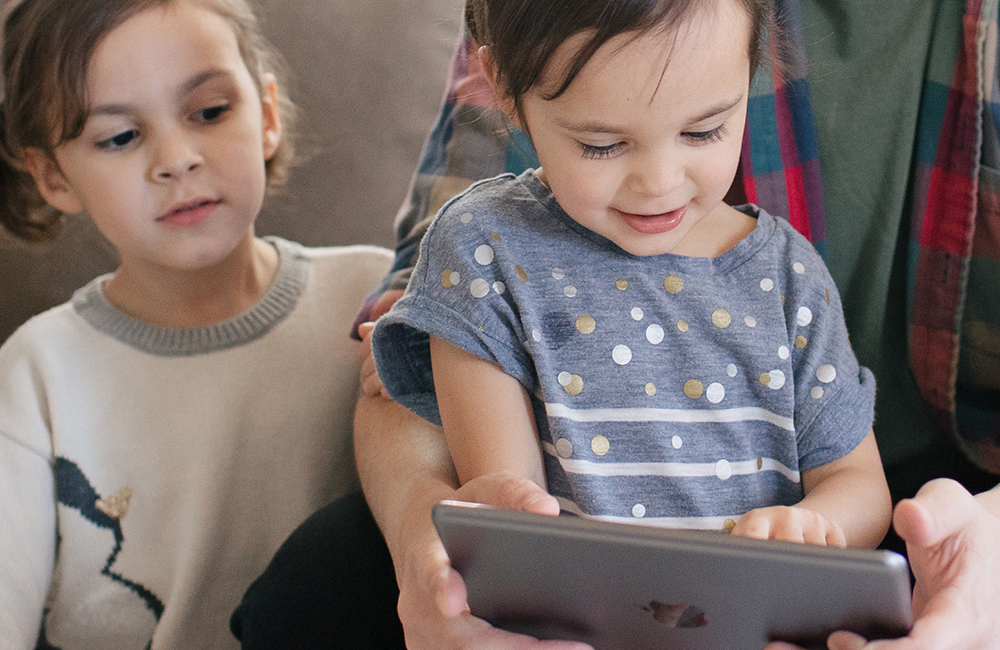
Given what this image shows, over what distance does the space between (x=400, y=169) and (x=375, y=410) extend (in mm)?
552

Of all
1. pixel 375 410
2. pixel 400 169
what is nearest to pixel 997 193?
pixel 375 410

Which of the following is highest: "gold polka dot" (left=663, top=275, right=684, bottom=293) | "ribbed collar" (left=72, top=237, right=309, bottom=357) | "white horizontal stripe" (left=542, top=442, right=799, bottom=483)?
"gold polka dot" (left=663, top=275, right=684, bottom=293)

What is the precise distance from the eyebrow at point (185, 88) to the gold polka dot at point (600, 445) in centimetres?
62

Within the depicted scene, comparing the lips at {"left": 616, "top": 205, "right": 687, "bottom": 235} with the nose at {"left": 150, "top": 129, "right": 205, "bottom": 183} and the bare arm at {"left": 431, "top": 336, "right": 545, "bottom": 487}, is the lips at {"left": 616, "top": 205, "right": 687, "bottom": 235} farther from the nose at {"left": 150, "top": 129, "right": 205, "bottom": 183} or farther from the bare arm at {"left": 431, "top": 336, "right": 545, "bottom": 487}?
the nose at {"left": 150, "top": 129, "right": 205, "bottom": 183}

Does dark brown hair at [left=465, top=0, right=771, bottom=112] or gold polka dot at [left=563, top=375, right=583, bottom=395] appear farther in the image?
gold polka dot at [left=563, top=375, right=583, bottom=395]

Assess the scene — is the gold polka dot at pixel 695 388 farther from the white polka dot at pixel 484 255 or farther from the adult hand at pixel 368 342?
the adult hand at pixel 368 342

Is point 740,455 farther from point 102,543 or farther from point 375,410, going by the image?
point 102,543

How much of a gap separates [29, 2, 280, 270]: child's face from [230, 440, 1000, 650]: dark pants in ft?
1.34

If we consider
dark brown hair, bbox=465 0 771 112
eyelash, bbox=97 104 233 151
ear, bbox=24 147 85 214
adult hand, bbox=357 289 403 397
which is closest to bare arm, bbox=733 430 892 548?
dark brown hair, bbox=465 0 771 112

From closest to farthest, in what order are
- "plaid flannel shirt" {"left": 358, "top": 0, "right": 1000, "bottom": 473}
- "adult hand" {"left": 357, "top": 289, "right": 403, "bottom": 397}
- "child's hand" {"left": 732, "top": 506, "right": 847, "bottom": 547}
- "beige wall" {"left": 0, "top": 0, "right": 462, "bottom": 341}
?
"child's hand" {"left": 732, "top": 506, "right": 847, "bottom": 547} < "plaid flannel shirt" {"left": 358, "top": 0, "right": 1000, "bottom": 473} < "adult hand" {"left": 357, "top": 289, "right": 403, "bottom": 397} < "beige wall" {"left": 0, "top": 0, "right": 462, "bottom": 341}

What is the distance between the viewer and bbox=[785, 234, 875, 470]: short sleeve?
76 cm

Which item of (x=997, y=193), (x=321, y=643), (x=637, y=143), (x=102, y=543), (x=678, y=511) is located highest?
(x=637, y=143)

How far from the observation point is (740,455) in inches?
29.9

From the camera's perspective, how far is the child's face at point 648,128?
2.06 ft
